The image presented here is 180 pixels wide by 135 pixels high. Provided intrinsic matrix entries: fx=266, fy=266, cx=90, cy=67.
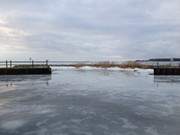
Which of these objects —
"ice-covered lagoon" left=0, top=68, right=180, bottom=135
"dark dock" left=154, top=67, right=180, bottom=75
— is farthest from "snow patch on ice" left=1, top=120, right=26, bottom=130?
"dark dock" left=154, top=67, right=180, bottom=75

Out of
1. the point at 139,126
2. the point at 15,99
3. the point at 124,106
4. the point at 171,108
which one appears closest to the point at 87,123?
the point at 139,126

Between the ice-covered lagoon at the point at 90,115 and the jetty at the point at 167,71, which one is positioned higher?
the jetty at the point at 167,71

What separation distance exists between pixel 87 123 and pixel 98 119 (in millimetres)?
558

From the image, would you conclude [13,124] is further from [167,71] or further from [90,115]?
[167,71]

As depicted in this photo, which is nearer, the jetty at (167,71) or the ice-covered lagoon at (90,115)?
the ice-covered lagoon at (90,115)

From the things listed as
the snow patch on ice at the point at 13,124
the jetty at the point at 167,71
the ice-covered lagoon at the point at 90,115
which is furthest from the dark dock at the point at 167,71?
the snow patch on ice at the point at 13,124

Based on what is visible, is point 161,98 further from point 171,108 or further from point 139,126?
point 139,126

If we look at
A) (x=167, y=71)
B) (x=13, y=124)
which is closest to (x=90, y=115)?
(x=13, y=124)

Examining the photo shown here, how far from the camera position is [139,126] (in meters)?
6.92

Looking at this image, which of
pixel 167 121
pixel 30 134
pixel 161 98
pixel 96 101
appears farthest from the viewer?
pixel 161 98

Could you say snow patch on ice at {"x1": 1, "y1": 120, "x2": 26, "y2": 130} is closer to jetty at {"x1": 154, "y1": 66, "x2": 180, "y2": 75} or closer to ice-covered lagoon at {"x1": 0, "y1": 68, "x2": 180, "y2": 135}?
ice-covered lagoon at {"x1": 0, "y1": 68, "x2": 180, "y2": 135}

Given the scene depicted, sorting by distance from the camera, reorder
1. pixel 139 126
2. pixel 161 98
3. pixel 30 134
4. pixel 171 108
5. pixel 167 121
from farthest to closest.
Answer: pixel 161 98 < pixel 171 108 < pixel 167 121 < pixel 139 126 < pixel 30 134

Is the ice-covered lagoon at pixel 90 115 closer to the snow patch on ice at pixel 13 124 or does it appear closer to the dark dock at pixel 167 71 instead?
the snow patch on ice at pixel 13 124

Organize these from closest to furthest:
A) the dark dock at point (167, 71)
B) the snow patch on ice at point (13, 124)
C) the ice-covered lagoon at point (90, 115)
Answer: the ice-covered lagoon at point (90, 115) → the snow patch on ice at point (13, 124) → the dark dock at point (167, 71)
